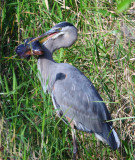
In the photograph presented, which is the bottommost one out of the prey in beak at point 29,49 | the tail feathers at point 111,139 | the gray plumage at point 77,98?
the tail feathers at point 111,139

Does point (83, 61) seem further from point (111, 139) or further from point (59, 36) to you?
point (111, 139)

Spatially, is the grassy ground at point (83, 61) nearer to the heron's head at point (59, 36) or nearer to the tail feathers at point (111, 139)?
the tail feathers at point (111, 139)

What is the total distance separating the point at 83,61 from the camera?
3.24 meters

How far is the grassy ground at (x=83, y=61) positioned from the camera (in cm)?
255

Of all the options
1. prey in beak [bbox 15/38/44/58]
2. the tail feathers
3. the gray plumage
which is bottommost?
the tail feathers

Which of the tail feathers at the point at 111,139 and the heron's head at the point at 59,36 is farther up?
the heron's head at the point at 59,36

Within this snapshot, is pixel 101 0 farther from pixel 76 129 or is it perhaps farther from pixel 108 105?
pixel 76 129

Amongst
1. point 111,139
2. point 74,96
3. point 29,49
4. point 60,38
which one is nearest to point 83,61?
point 60,38

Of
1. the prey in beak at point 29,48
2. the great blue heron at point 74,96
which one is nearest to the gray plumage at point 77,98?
the great blue heron at point 74,96

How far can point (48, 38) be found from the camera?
116 inches

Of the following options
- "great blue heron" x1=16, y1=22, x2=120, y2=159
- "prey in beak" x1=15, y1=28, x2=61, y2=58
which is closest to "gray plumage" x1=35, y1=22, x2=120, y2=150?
"great blue heron" x1=16, y1=22, x2=120, y2=159

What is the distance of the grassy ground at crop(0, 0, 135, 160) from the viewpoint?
255 cm

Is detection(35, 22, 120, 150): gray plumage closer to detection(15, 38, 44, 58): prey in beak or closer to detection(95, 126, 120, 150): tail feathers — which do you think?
detection(95, 126, 120, 150): tail feathers

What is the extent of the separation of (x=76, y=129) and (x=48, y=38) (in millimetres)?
903
